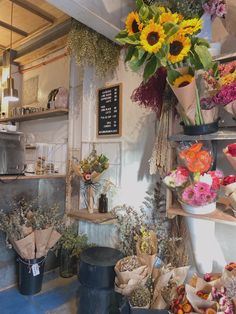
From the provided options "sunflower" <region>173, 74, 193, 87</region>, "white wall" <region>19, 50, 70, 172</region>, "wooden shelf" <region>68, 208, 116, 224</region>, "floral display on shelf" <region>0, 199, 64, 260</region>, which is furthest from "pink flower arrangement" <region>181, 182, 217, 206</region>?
"white wall" <region>19, 50, 70, 172</region>

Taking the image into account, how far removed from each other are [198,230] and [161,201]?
51 centimetres

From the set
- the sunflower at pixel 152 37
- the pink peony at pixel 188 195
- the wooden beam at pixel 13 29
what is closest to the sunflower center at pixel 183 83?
the sunflower at pixel 152 37

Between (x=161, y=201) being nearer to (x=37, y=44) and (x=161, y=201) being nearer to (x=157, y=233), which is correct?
(x=157, y=233)

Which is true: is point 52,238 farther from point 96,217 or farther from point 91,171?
point 91,171

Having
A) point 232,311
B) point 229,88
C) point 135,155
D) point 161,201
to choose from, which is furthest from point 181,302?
point 135,155

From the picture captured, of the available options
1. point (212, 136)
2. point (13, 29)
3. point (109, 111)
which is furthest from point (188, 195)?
point (13, 29)

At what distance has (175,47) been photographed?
1.19 metres

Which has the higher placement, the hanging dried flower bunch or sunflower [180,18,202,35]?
the hanging dried flower bunch

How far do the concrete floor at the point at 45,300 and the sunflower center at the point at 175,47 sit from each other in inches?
74.4

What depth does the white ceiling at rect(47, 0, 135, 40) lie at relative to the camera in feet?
5.28

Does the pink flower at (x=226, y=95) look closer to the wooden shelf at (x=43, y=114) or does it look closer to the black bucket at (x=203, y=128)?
the black bucket at (x=203, y=128)

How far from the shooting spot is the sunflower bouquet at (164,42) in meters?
1.13

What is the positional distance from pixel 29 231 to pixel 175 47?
1719 mm

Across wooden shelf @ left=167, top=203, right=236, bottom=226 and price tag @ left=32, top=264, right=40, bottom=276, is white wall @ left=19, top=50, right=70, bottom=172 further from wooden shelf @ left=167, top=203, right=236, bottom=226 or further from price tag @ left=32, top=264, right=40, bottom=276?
A: wooden shelf @ left=167, top=203, right=236, bottom=226
